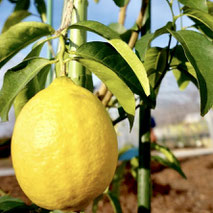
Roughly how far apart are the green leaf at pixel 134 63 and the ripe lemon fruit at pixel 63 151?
0.06 meters

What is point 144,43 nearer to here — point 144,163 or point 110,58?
point 110,58

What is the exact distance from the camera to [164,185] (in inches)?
113

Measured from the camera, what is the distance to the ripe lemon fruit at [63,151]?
0.29 metres

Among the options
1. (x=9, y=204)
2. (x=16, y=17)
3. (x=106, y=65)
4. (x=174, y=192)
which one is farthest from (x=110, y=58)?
(x=174, y=192)

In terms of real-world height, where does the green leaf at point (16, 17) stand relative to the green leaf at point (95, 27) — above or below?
below

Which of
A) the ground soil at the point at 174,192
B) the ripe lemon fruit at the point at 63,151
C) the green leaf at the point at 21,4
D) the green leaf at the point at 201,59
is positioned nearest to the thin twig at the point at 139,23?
the green leaf at the point at 201,59

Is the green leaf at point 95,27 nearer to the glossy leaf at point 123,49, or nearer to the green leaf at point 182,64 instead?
the glossy leaf at point 123,49

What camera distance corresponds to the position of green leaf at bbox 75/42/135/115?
1.16 ft

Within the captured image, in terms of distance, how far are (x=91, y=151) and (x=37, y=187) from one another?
7cm

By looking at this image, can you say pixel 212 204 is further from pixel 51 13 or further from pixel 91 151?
pixel 91 151

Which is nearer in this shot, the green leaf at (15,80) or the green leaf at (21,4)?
the green leaf at (15,80)

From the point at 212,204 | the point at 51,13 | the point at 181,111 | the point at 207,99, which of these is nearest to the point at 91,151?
the point at 207,99

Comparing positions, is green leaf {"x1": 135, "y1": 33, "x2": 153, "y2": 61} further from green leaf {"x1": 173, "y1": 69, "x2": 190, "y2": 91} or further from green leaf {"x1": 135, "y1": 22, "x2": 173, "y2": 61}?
green leaf {"x1": 173, "y1": 69, "x2": 190, "y2": 91}

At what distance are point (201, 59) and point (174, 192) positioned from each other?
2.58m
